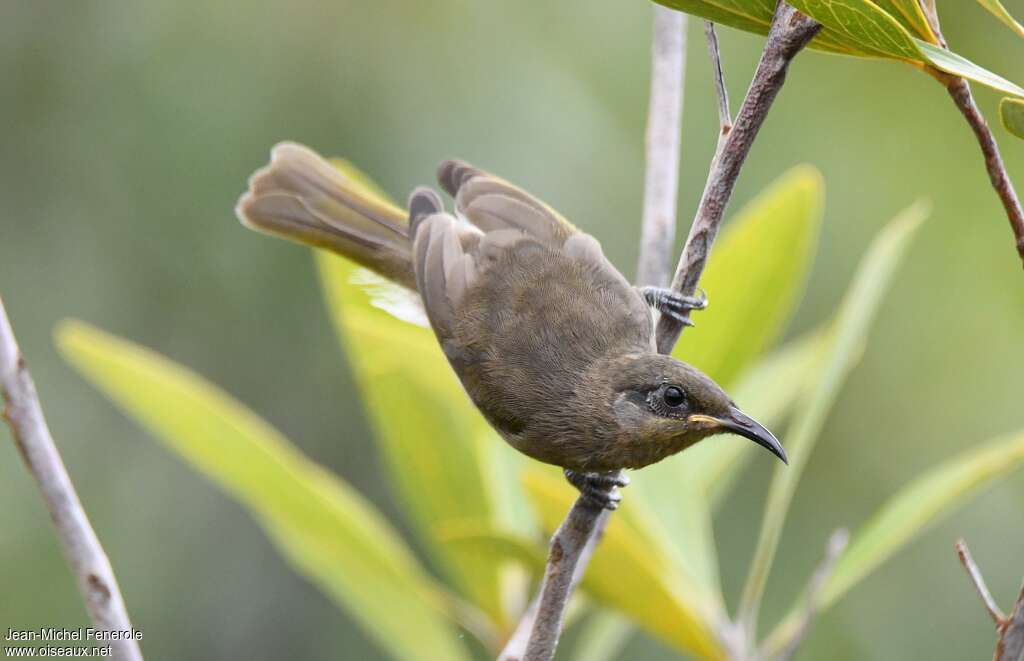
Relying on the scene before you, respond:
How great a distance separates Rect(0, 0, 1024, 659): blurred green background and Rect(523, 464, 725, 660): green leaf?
2131 millimetres

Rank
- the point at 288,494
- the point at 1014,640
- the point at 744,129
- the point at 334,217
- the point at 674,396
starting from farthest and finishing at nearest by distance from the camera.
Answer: the point at 334,217, the point at 288,494, the point at 674,396, the point at 744,129, the point at 1014,640

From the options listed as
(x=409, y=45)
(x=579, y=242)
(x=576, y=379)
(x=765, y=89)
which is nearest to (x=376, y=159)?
(x=409, y=45)

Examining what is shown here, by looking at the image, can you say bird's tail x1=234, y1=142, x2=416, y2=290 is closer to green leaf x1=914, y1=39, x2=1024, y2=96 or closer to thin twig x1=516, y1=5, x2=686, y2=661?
thin twig x1=516, y1=5, x2=686, y2=661

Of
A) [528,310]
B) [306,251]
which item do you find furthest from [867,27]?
[306,251]

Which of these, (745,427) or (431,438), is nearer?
(745,427)

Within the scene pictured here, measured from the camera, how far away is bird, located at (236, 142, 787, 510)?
2441 millimetres

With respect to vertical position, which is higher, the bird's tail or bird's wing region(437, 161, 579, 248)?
bird's wing region(437, 161, 579, 248)

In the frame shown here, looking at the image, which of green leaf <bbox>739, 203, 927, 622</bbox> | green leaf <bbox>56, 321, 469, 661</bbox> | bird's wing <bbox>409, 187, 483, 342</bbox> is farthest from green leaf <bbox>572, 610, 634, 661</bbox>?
bird's wing <bbox>409, 187, 483, 342</bbox>

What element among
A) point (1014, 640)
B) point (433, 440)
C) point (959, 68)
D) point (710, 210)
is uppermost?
point (959, 68)

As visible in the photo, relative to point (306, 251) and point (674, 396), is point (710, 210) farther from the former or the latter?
point (306, 251)

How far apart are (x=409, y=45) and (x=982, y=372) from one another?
2.49 meters

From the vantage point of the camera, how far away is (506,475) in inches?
123

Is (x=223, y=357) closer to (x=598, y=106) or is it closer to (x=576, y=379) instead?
(x=598, y=106)

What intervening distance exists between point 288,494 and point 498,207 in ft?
2.82
